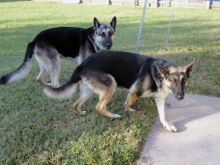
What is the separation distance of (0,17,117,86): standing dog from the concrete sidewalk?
1.66 m

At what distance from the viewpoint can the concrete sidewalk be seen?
3.81 m

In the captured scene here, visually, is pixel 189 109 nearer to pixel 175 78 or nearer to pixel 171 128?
pixel 171 128

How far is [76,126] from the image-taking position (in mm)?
4484

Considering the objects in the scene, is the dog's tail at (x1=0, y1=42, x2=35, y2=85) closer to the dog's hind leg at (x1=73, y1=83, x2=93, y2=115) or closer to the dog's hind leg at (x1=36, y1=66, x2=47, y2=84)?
the dog's hind leg at (x1=36, y1=66, x2=47, y2=84)

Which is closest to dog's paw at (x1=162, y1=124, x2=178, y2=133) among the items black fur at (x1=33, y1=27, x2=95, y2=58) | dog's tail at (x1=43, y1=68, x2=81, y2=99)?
dog's tail at (x1=43, y1=68, x2=81, y2=99)

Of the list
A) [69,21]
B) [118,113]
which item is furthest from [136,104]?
[69,21]

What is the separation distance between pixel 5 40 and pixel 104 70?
749cm

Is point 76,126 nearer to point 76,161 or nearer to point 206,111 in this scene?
point 76,161

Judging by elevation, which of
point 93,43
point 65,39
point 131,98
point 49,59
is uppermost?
point 65,39

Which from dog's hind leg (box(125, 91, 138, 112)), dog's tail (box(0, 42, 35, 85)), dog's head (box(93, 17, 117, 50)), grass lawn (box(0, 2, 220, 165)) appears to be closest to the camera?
grass lawn (box(0, 2, 220, 165))

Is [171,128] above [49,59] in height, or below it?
below

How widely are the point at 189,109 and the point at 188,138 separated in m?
0.92

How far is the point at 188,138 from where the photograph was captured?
168 inches

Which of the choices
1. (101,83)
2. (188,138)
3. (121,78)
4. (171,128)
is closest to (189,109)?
(171,128)
